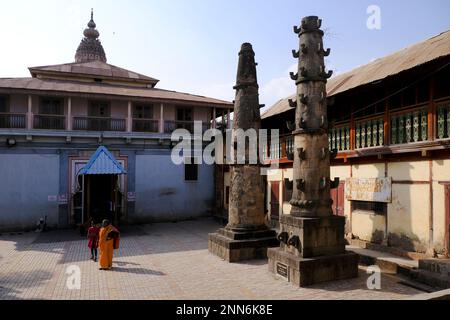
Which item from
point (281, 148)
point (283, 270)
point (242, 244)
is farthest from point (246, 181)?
point (281, 148)

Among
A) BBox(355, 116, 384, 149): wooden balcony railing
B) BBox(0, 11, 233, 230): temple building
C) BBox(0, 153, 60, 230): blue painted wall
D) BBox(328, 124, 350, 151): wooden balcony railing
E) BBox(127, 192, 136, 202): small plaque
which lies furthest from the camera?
BBox(127, 192, 136, 202): small plaque

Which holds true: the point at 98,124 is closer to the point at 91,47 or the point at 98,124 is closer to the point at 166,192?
the point at 166,192

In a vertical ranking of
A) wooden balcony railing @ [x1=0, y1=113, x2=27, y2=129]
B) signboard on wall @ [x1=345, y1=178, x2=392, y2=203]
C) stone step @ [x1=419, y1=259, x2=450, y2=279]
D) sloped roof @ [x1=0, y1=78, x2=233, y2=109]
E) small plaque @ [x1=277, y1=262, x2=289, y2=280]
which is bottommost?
small plaque @ [x1=277, y1=262, x2=289, y2=280]

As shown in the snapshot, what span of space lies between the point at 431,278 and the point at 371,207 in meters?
4.03

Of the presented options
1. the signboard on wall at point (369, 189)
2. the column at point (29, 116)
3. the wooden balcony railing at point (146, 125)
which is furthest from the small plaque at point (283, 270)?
the column at point (29, 116)

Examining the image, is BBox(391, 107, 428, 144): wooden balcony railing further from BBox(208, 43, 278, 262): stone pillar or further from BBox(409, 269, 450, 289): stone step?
BBox(208, 43, 278, 262): stone pillar

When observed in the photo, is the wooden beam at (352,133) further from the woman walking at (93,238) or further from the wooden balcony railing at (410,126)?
the woman walking at (93,238)

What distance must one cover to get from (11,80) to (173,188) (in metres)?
11.6

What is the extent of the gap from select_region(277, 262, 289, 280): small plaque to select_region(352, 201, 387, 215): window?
4.64 meters

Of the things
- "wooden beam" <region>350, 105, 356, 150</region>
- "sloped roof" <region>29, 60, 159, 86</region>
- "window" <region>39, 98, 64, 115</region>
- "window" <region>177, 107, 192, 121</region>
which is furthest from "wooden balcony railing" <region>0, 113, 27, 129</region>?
"wooden beam" <region>350, 105, 356, 150</region>

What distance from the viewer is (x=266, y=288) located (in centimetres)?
889

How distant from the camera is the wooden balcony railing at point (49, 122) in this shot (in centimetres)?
1952

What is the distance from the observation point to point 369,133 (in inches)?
487

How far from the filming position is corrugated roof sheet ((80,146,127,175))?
17641 mm
